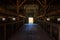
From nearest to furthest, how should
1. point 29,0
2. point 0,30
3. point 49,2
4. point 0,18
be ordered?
point 0,30 < point 0,18 < point 49,2 < point 29,0

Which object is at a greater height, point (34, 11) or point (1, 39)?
point (34, 11)

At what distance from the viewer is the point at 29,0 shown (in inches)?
615

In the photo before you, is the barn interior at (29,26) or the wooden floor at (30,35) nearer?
the barn interior at (29,26)

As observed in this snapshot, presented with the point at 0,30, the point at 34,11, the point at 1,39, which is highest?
the point at 34,11

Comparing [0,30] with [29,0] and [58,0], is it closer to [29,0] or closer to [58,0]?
[58,0]

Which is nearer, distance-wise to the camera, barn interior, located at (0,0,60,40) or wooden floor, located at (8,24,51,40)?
barn interior, located at (0,0,60,40)

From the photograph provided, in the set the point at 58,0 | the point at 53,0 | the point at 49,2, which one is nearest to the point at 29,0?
the point at 49,2

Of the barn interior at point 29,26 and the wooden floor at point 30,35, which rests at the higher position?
the barn interior at point 29,26

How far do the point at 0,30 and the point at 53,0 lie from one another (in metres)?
9.44

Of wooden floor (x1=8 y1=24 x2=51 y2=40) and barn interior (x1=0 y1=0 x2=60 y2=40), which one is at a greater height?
barn interior (x1=0 y1=0 x2=60 y2=40)

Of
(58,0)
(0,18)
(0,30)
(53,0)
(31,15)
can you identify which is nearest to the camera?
(0,30)

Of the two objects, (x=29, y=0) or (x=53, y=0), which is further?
(x=29, y=0)

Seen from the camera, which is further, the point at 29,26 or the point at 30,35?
the point at 29,26

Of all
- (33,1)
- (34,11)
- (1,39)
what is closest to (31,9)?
(34,11)
